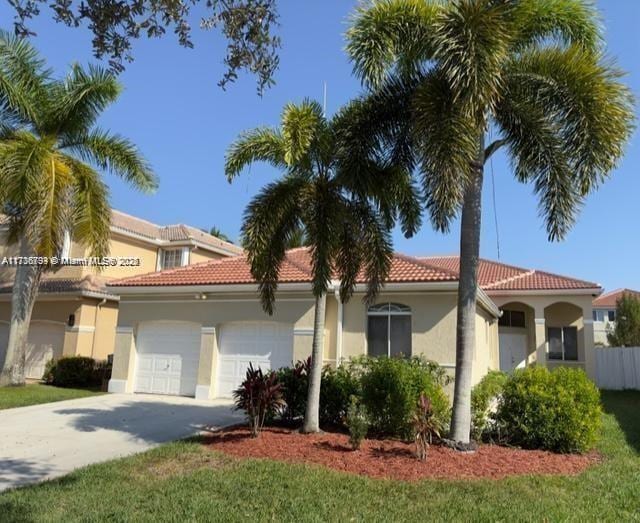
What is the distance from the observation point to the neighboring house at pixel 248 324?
1448cm

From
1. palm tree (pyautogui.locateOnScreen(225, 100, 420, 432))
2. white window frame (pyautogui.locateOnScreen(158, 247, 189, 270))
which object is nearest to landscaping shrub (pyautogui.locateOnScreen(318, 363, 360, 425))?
palm tree (pyautogui.locateOnScreen(225, 100, 420, 432))

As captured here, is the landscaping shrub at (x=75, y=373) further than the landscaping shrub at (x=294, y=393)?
Yes

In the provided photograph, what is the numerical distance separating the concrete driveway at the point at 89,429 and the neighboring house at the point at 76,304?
5.81m

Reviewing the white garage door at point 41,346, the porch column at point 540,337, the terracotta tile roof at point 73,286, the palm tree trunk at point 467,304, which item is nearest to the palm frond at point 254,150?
the palm tree trunk at point 467,304

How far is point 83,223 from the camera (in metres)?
17.0

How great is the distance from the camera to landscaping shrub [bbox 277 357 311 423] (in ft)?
38.2

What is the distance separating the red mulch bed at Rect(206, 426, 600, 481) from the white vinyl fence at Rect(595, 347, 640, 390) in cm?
1818

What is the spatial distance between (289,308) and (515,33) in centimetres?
973

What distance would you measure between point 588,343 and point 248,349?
52.6 ft

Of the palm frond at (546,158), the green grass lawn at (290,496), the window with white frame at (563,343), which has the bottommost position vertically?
the green grass lawn at (290,496)

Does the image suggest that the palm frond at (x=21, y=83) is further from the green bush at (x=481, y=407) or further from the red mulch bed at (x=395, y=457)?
the green bush at (x=481, y=407)

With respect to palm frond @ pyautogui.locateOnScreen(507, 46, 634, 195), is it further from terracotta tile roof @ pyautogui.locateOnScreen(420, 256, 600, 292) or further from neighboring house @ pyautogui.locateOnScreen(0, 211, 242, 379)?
neighboring house @ pyautogui.locateOnScreen(0, 211, 242, 379)

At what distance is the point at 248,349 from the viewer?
16.2m

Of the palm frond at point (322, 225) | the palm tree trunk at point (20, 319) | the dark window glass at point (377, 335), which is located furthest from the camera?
the palm tree trunk at point (20, 319)
